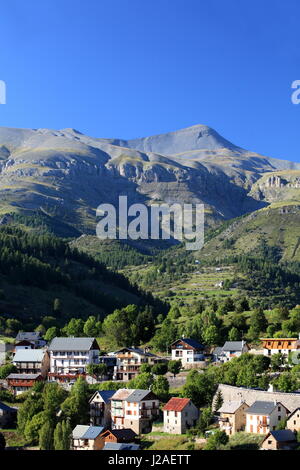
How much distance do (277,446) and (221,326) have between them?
5335 cm

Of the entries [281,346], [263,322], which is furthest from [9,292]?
[281,346]

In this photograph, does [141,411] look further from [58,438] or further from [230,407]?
[230,407]

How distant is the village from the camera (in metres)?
70.2

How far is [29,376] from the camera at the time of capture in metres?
102

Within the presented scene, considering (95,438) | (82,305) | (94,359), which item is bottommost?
(95,438)

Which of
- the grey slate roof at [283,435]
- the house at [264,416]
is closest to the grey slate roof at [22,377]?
the house at [264,416]

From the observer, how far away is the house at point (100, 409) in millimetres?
83188

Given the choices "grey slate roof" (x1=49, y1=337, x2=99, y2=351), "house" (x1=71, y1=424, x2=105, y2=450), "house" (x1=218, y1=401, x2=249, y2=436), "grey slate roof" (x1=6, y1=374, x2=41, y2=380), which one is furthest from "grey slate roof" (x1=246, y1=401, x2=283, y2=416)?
"grey slate roof" (x1=49, y1=337, x2=99, y2=351)

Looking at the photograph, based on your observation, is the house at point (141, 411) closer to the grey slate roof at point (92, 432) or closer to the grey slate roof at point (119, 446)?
the grey slate roof at point (92, 432)

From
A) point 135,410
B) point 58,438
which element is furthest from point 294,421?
point 58,438

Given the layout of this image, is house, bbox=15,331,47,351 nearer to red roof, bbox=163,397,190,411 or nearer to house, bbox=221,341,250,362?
house, bbox=221,341,250,362

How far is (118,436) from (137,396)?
27.2 feet

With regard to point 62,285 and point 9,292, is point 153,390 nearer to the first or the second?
point 9,292

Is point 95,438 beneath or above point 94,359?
beneath
